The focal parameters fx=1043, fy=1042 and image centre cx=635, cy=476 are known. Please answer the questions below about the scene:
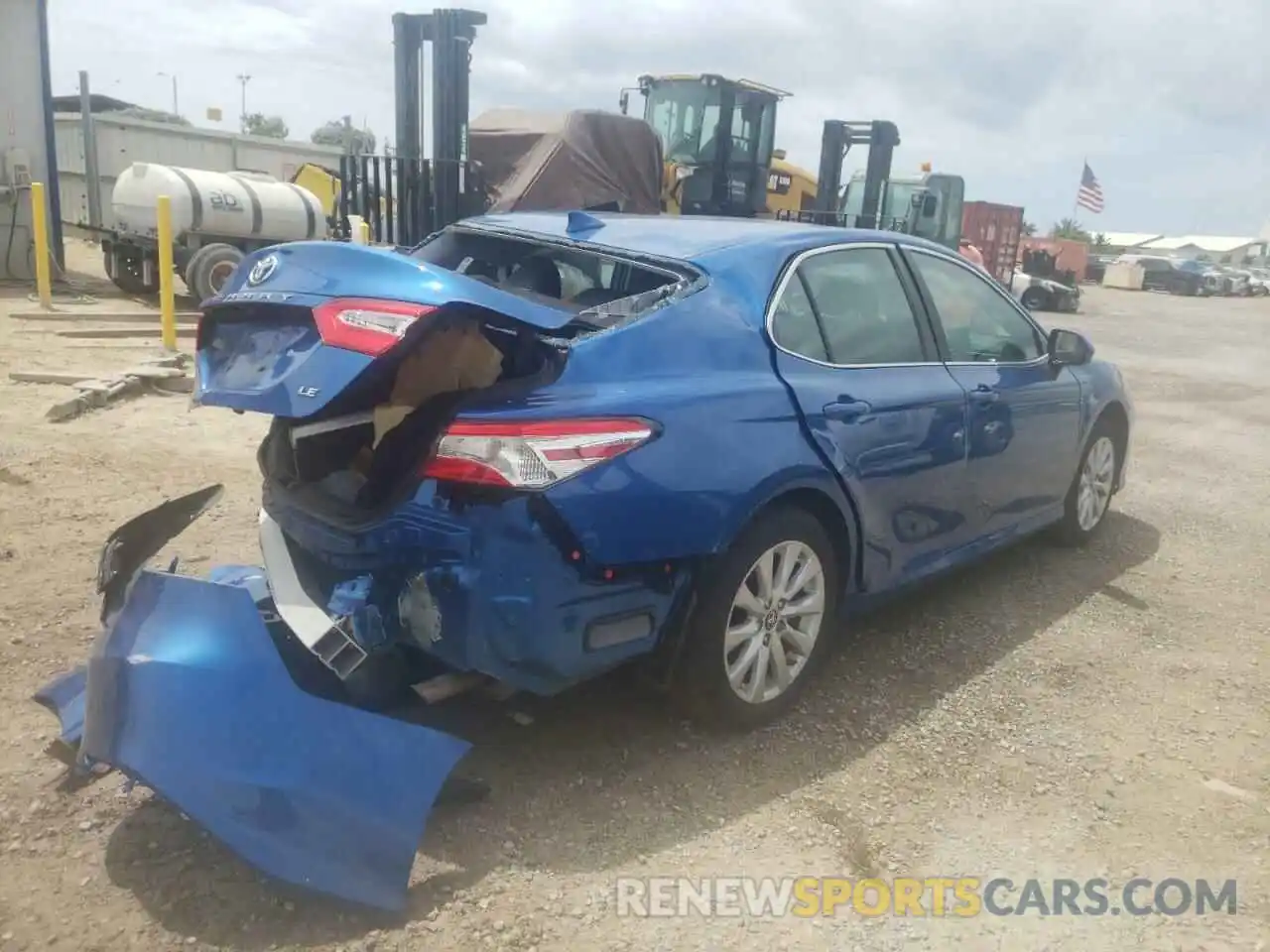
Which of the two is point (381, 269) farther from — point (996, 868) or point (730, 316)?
point (996, 868)

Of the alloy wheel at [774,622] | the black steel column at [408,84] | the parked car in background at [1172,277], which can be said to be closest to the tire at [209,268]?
the black steel column at [408,84]

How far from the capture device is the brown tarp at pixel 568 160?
456 inches

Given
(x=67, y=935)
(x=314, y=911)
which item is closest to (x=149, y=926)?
(x=67, y=935)

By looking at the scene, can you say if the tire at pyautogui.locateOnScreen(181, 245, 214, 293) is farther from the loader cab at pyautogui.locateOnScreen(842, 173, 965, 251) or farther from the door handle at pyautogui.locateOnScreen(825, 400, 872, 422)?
the loader cab at pyautogui.locateOnScreen(842, 173, 965, 251)

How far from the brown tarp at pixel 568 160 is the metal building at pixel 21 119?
7.58 m

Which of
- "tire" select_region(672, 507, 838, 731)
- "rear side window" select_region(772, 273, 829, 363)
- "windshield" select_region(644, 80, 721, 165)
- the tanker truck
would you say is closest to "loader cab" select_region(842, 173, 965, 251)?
"windshield" select_region(644, 80, 721, 165)

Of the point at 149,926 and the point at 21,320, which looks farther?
the point at 21,320

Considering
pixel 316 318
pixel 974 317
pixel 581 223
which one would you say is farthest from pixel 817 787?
pixel 974 317

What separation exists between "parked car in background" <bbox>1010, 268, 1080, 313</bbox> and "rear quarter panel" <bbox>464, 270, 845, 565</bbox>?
26.7 meters

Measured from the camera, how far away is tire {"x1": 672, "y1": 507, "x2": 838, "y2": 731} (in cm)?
308

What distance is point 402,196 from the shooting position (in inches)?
443

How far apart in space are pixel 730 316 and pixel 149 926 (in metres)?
2.23

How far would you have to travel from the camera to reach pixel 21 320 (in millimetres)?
11703

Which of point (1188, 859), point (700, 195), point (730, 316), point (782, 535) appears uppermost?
point (700, 195)
